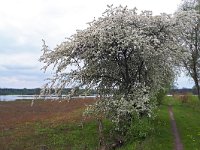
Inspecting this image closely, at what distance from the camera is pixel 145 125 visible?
37719 mm

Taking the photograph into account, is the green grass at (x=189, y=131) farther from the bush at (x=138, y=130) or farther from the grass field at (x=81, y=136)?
the bush at (x=138, y=130)

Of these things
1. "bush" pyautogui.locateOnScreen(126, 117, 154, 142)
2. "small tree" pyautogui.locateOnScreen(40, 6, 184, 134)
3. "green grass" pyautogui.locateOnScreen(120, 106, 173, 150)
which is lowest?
"green grass" pyautogui.locateOnScreen(120, 106, 173, 150)

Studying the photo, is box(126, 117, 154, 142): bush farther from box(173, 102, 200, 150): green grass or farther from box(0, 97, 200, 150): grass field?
box(173, 102, 200, 150): green grass

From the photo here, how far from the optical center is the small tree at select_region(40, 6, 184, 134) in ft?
126

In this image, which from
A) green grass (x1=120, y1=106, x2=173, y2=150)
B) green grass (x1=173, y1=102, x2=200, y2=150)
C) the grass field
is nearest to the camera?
green grass (x1=120, y1=106, x2=173, y2=150)

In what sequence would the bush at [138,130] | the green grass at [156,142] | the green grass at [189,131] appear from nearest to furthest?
the green grass at [156,142]
the green grass at [189,131]
the bush at [138,130]

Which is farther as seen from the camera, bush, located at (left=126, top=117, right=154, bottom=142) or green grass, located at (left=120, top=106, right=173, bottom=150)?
bush, located at (left=126, top=117, right=154, bottom=142)

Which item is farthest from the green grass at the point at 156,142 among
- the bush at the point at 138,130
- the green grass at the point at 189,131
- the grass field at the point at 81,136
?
the green grass at the point at 189,131

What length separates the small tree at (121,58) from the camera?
3831cm

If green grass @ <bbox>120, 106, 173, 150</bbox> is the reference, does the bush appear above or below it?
above

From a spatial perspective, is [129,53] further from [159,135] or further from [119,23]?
[159,135]

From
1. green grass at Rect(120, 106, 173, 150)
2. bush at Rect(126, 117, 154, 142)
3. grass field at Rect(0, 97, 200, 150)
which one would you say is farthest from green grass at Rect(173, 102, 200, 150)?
bush at Rect(126, 117, 154, 142)

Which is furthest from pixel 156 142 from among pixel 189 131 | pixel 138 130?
pixel 189 131

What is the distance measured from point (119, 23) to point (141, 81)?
19.4ft
